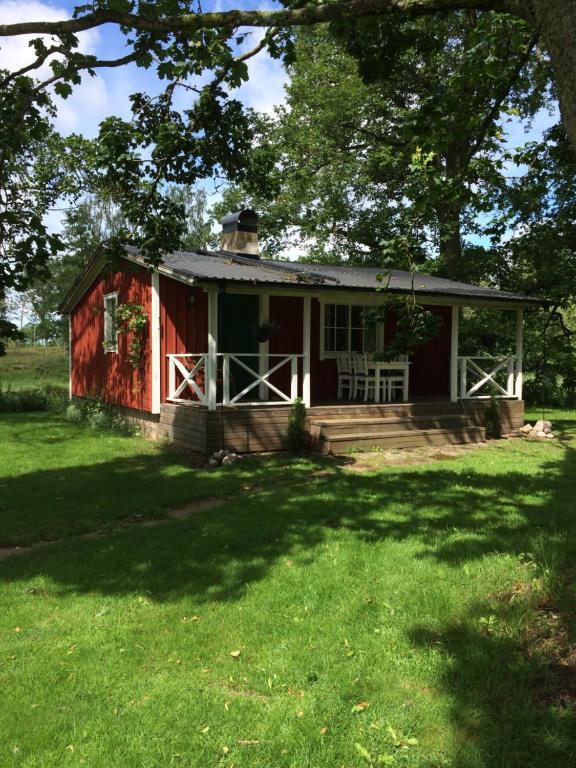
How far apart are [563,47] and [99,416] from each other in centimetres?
1187

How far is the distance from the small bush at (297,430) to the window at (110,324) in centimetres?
561

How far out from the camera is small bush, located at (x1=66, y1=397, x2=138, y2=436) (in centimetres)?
1275

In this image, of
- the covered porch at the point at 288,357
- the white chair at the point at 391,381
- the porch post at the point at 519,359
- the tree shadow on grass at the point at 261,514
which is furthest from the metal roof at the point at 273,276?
the tree shadow on grass at the point at 261,514

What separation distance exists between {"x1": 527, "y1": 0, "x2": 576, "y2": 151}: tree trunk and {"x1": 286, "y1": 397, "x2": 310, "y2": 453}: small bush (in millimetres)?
7629

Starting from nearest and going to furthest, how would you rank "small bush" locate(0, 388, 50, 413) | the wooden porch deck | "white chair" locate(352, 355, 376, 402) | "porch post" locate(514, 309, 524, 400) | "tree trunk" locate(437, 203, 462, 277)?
the wooden porch deck, "white chair" locate(352, 355, 376, 402), "porch post" locate(514, 309, 524, 400), "small bush" locate(0, 388, 50, 413), "tree trunk" locate(437, 203, 462, 277)

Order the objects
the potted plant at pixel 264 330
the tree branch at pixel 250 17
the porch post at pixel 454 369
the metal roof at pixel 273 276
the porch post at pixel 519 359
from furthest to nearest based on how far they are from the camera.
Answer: the porch post at pixel 519 359 < the porch post at pixel 454 369 < the potted plant at pixel 264 330 < the metal roof at pixel 273 276 < the tree branch at pixel 250 17

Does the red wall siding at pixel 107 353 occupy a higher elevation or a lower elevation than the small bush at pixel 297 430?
higher

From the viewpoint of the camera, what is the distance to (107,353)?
1462 centimetres

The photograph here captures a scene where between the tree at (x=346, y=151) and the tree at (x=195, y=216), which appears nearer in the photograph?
the tree at (x=346, y=151)

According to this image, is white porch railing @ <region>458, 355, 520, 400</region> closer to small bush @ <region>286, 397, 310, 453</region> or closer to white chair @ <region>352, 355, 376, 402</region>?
white chair @ <region>352, 355, 376, 402</region>

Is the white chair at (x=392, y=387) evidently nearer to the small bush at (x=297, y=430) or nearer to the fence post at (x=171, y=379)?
the small bush at (x=297, y=430)

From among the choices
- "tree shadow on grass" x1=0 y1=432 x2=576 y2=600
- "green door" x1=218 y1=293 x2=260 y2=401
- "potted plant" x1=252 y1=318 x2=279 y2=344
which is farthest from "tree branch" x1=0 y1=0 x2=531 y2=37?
"green door" x1=218 y1=293 x2=260 y2=401

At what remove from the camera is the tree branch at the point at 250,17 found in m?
4.12

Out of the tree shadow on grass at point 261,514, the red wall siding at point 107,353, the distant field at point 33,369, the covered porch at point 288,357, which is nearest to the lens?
the tree shadow on grass at point 261,514
